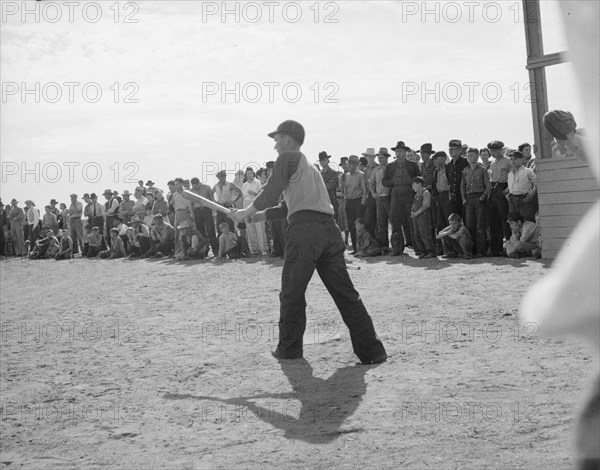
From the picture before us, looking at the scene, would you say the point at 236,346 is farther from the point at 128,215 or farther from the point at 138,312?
the point at 128,215

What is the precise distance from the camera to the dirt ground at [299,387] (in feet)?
14.5

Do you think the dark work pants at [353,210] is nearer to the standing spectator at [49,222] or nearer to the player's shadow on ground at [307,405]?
the player's shadow on ground at [307,405]

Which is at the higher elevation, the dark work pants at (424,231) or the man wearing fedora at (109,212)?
the man wearing fedora at (109,212)

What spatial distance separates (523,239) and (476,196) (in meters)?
1.07

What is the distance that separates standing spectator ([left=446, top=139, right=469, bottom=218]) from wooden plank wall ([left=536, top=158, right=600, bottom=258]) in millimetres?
1772

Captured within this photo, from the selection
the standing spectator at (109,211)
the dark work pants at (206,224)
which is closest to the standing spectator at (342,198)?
the dark work pants at (206,224)

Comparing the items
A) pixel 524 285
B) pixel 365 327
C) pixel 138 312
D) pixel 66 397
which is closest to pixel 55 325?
pixel 138 312

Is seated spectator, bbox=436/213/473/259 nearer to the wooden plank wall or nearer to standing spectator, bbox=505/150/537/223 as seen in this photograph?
standing spectator, bbox=505/150/537/223

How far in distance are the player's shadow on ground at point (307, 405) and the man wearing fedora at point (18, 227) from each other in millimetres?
22604

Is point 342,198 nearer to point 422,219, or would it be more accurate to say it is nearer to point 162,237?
point 422,219

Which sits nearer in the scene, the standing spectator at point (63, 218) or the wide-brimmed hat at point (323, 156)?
the wide-brimmed hat at point (323, 156)

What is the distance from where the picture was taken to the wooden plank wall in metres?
10.9

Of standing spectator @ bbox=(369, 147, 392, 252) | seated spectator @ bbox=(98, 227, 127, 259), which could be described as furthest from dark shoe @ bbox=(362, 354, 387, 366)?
seated spectator @ bbox=(98, 227, 127, 259)

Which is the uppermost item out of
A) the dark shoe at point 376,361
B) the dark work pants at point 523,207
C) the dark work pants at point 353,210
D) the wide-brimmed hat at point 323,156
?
the wide-brimmed hat at point 323,156
